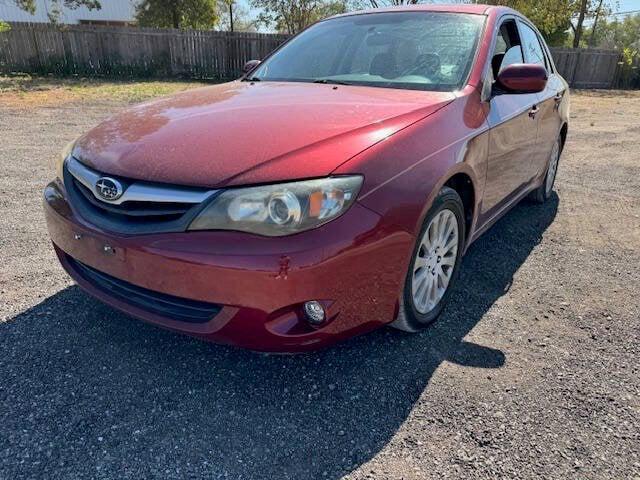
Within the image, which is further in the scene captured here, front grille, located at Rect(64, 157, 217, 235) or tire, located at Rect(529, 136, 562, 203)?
tire, located at Rect(529, 136, 562, 203)

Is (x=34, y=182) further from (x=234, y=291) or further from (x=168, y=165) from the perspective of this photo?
(x=234, y=291)

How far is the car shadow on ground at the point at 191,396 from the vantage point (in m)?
1.93

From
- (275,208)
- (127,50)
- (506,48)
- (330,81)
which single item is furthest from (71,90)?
(275,208)

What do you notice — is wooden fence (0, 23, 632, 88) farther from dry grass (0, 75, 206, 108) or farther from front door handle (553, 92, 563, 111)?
front door handle (553, 92, 563, 111)

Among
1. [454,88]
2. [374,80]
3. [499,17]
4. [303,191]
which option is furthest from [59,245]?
[499,17]

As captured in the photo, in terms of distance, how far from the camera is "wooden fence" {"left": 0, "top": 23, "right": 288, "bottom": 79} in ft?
50.9

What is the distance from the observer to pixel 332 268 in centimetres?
197

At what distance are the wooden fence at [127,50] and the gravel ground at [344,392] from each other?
14616 mm

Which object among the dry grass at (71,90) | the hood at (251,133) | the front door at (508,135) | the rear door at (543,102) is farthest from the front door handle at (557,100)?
the dry grass at (71,90)

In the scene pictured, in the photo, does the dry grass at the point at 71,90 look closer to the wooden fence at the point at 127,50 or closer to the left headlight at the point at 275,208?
the wooden fence at the point at 127,50

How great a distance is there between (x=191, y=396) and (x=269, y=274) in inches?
29.8

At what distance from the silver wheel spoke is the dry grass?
10289 mm

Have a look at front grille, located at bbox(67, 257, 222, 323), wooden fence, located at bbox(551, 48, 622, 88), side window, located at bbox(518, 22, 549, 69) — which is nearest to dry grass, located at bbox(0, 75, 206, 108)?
side window, located at bbox(518, 22, 549, 69)

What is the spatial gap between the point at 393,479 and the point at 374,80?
87.9 inches
